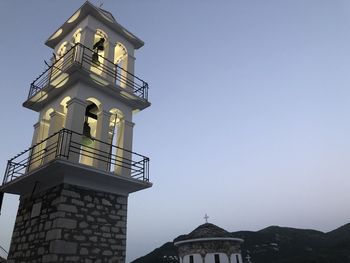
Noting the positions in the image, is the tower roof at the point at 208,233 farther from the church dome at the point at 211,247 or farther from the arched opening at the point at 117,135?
the arched opening at the point at 117,135

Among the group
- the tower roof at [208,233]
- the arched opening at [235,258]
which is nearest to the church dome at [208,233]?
the tower roof at [208,233]

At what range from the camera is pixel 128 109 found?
38.2 ft

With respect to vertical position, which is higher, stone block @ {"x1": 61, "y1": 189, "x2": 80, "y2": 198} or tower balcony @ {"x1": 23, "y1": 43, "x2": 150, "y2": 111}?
tower balcony @ {"x1": 23, "y1": 43, "x2": 150, "y2": 111}

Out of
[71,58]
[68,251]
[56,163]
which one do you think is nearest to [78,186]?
[56,163]

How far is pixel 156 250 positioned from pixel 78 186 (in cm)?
6676

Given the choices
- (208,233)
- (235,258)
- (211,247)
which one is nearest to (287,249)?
(235,258)

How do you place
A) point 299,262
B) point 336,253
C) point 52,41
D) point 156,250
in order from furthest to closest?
point 156,250, point 336,253, point 299,262, point 52,41

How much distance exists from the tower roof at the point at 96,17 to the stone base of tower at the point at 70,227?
6.81 meters

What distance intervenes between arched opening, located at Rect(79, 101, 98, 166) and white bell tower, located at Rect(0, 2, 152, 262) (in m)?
0.04

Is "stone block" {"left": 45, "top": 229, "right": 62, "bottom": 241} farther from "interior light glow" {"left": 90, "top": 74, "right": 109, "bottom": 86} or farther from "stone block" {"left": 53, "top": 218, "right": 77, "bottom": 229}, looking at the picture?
"interior light glow" {"left": 90, "top": 74, "right": 109, "bottom": 86}

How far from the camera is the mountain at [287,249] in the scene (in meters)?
57.9

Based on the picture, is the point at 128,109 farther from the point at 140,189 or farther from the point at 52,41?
the point at 52,41

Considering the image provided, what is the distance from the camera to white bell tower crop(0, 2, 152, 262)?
8609 millimetres

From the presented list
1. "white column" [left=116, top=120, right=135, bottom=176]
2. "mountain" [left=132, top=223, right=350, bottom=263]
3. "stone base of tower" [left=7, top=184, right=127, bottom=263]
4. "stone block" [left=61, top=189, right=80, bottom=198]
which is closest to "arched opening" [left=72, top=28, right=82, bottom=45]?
"white column" [left=116, top=120, right=135, bottom=176]
